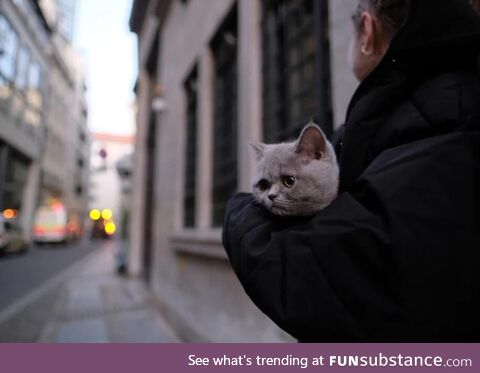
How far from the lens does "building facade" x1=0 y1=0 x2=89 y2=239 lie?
178cm

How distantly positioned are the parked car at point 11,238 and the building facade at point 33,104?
86 millimetres

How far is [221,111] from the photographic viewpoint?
A: 4594mm

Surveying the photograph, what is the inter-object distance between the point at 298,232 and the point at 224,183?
3.46m

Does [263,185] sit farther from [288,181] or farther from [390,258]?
[390,258]

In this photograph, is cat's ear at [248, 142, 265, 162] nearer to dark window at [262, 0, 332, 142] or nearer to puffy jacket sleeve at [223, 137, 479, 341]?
puffy jacket sleeve at [223, 137, 479, 341]

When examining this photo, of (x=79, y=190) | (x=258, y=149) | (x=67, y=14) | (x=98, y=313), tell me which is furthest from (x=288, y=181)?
(x=98, y=313)

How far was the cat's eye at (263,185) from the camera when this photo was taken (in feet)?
3.45

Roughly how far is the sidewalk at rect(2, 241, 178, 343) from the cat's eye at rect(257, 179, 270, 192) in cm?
168

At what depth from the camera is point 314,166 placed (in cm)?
96

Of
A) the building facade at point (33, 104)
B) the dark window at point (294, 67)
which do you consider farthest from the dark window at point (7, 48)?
the dark window at point (294, 67)

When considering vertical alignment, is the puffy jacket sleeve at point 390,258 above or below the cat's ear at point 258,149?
below

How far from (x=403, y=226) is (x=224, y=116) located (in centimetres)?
403

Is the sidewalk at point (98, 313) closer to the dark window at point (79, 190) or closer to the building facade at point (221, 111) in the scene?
the building facade at point (221, 111)
